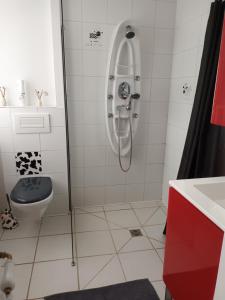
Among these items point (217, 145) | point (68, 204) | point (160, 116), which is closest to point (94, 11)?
point (160, 116)

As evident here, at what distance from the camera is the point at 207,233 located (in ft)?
3.17

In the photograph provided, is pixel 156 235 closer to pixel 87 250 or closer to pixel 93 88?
pixel 87 250

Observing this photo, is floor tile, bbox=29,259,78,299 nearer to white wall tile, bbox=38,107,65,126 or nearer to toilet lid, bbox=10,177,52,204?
toilet lid, bbox=10,177,52,204

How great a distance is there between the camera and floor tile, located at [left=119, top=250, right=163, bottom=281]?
1646 mm

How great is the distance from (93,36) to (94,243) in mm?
1863

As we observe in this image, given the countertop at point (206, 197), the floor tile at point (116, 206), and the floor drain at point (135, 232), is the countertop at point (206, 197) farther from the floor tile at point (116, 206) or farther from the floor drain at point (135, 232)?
the floor tile at point (116, 206)

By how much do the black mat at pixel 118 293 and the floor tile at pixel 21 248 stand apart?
43cm

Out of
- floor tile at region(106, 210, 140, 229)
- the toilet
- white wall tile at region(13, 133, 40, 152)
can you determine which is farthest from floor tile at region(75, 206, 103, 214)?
white wall tile at region(13, 133, 40, 152)

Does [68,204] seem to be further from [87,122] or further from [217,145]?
[217,145]

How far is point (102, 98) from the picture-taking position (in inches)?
89.1

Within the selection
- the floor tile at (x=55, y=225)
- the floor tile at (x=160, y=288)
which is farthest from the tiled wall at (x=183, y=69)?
the floor tile at (x=55, y=225)

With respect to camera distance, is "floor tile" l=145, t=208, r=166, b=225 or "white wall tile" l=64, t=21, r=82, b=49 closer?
"white wall tile" l=64, t=21, r=82, b=49

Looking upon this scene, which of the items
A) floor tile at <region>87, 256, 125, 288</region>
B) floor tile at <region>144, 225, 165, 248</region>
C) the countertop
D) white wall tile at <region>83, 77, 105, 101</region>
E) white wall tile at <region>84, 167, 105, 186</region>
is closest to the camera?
the countertop

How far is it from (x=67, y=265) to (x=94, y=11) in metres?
2.16
